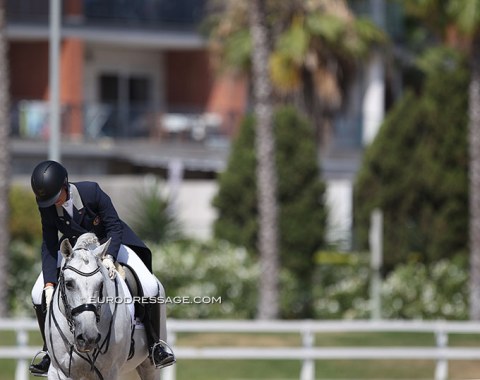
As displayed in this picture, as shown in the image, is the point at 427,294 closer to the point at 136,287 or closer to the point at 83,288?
the point at 136,287

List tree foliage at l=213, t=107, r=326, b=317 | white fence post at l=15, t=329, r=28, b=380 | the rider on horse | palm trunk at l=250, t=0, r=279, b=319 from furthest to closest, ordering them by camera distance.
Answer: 1. tree foliage at l=213, t=107, r=326, b=317
2. palm trunk at l=250, t=0, r=279, b=319
3. white fence post at l=15, t=329, r=28, b=380
4. the rider on horse

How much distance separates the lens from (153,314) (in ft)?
30.1

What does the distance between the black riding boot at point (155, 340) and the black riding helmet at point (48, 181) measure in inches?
50.8

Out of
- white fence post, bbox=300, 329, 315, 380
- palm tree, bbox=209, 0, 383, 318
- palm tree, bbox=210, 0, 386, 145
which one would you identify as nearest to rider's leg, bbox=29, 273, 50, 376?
white fence post, bbox=300, 329, 315, 380

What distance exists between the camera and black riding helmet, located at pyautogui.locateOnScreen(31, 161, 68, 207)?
816cm

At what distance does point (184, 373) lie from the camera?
2012 cm

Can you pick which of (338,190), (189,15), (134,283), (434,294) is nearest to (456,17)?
(434,294)

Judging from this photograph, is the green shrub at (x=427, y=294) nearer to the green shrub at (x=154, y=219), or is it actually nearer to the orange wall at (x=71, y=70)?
the green shrub at (x=154, y=219)

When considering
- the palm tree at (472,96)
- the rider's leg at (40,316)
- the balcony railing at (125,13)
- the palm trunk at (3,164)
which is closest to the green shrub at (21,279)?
the palm trunk at (3,164)

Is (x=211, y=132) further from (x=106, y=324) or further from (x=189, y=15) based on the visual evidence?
(x=106, y=324)

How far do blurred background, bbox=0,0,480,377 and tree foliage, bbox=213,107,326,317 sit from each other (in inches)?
1.2

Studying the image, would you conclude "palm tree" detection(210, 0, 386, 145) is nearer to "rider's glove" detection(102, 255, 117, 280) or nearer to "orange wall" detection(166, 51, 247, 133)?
"orange wall" detection(166, 51, 247, 133)

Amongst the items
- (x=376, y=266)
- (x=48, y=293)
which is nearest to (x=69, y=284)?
(x=48, y=293)

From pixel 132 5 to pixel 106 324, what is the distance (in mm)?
34986
